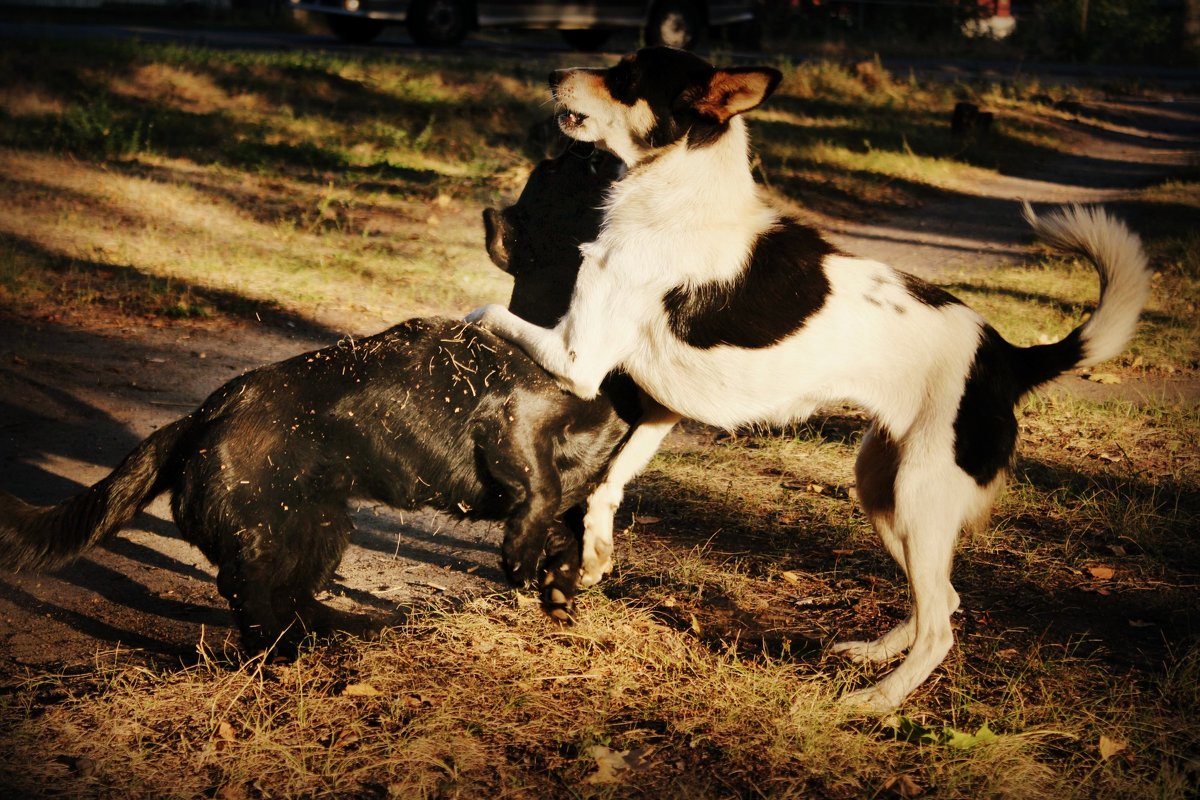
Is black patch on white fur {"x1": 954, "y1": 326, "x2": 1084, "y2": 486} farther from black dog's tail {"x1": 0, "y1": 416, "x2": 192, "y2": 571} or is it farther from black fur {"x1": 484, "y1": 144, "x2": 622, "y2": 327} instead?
black dog's tail {"x1": 0, "y1": 416, "x2": 192, "y2": 571}

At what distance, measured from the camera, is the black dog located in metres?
3.43

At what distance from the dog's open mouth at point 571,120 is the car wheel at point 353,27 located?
17858 millimetres

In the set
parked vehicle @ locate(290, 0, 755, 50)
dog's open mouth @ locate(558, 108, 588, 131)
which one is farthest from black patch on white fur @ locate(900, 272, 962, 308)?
parked vehicle @ locate(290, 0, 755, 50)

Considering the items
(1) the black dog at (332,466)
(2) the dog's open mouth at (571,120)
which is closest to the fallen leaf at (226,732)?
(1) the black dog at (332,466)

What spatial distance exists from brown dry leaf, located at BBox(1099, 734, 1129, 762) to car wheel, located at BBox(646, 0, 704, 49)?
20112mm

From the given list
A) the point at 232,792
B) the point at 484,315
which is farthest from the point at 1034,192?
the point at 232,792

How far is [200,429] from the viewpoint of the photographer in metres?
3.53

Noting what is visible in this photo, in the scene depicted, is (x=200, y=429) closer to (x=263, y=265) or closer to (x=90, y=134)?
(x=263, y=265)

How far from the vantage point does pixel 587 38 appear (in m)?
22.8

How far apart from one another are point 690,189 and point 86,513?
2284mm

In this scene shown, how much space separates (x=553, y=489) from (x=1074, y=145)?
57.7 feet

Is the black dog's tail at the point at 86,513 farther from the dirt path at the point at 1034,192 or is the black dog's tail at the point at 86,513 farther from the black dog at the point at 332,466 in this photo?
the dirt path at the point at 1034,192

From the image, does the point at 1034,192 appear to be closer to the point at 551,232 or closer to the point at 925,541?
the point at 551,232

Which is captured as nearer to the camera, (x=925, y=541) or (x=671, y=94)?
(x=925, y=541)
